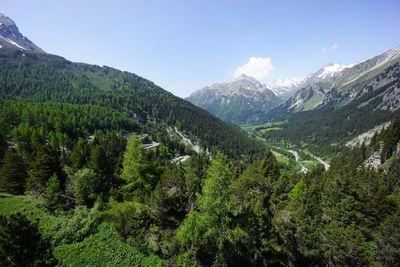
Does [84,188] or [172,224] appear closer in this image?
[172,224]

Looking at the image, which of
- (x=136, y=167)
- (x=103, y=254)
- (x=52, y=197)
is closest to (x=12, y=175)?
(x=52, y=197)

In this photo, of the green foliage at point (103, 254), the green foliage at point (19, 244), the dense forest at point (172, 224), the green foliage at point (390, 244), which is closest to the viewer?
the green foliage at point (19, 244)

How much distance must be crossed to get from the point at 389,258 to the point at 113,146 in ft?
237

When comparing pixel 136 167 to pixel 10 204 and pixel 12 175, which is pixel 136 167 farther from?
pixel 12 175

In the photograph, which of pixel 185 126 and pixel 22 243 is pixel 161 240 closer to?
pixel 22 243

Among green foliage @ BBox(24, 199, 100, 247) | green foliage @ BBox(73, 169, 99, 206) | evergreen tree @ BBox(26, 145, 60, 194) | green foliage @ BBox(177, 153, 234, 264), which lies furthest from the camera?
evergreen tree @ BBox(26, 145, 60, 194)

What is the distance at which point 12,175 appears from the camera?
31.0 meters

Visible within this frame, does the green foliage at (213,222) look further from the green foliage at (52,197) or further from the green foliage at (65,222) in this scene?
the green foliage at (52,197)

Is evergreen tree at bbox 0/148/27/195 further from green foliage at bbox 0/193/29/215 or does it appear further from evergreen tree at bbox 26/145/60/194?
evergreen tree at bbox 26/145/60/194

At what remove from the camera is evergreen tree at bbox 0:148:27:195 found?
30312 millimetres

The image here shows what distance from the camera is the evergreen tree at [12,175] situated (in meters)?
30.3

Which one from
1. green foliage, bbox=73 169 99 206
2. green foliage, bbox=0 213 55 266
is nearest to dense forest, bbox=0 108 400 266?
green foliage, bbox=0 213 55 266

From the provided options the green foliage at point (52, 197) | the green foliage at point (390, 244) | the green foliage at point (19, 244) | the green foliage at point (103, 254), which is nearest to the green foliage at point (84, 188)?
the green foliage at point (52, 197)

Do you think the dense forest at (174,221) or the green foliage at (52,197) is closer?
the dense forest at (174,221)
